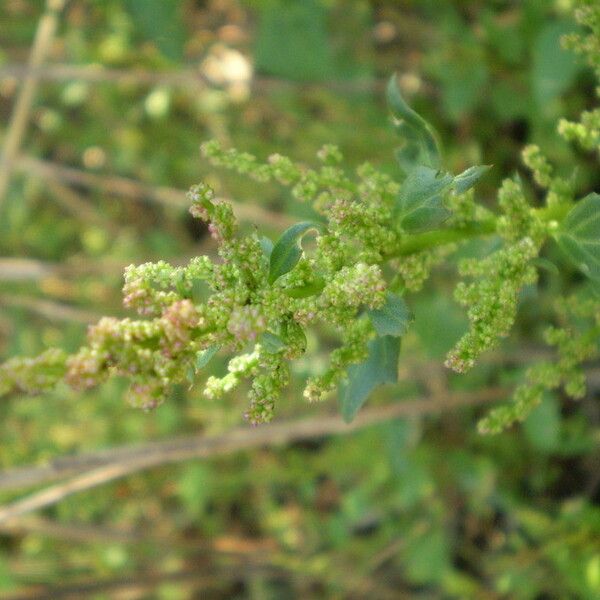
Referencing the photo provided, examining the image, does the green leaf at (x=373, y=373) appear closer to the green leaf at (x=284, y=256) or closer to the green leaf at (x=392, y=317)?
the green leaf at (x=392, y=317)

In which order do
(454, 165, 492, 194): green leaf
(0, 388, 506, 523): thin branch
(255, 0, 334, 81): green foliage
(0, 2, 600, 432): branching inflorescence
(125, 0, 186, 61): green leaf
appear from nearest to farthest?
(0, 2, 600, 432): branching inflorescence < (454, 165, 492, 194): green leaf < (0, 388, 506, 523): thin branch < (125, 0, 186, 61): green leaf < (255, 0, 334, 81): green foliage

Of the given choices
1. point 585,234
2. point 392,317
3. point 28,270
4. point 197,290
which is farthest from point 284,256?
point 28,270

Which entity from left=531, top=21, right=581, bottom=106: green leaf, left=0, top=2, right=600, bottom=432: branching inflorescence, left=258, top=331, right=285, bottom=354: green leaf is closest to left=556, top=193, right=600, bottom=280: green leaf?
left=0, top=2, right=600, bottom=432: branching inflorescence

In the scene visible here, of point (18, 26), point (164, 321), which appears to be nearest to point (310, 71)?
point (18, 26)

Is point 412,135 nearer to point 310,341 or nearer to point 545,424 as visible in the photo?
point 545,424

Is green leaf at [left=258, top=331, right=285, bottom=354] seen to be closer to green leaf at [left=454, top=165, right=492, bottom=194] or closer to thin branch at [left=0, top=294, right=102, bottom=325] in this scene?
green leaf at [left=454, top=165, right=492, bottom=194]
